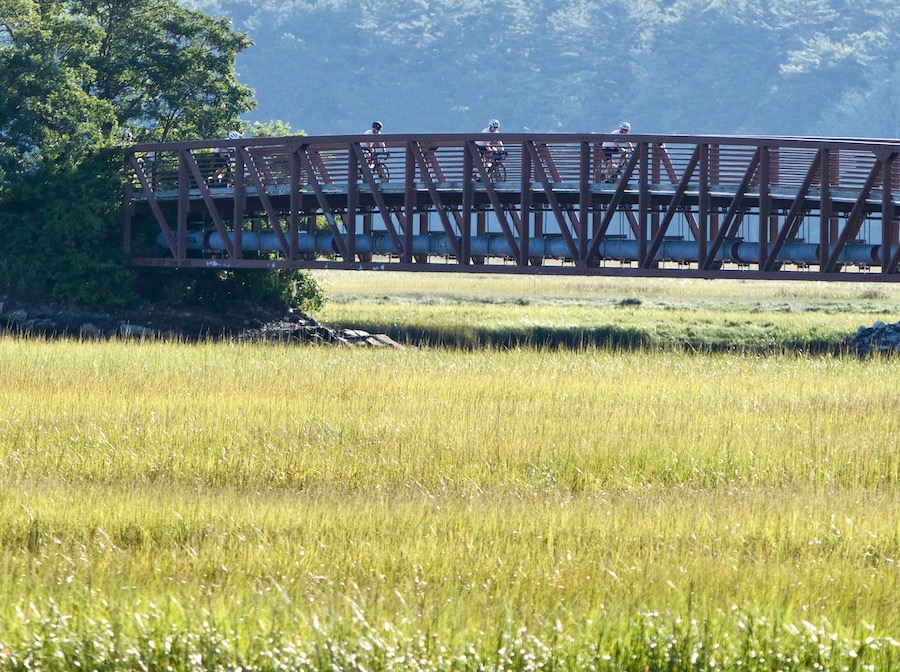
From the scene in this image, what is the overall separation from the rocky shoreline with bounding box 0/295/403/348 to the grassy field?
17908 mm

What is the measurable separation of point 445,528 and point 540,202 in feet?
112

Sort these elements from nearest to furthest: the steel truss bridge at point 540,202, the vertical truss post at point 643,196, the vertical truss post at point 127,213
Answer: the steel truss bridge at point 540,202
the vertical truss post at point 643,196
the vertical truss post at point 127,213

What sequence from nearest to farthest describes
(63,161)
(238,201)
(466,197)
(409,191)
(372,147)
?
(466,197) → (409,191) → (372,147) → (238,201) → (63,161)

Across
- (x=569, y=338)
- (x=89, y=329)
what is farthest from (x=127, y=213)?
(x=569, y=338)

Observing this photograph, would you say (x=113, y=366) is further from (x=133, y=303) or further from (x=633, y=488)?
(x=133, y=303)

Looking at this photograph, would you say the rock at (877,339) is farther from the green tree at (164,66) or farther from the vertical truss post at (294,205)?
the green tree at (164,66)

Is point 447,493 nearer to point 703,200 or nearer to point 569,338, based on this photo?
point 703,200

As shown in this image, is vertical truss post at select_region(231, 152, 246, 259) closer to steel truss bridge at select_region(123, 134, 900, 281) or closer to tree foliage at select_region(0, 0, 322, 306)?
steel truss bridge at select_region(123, 134, 900, 281)

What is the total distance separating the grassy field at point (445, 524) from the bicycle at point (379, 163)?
67.1 feet

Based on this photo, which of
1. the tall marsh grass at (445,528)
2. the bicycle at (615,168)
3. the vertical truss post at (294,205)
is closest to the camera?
the tall marsh grass at (445,528)

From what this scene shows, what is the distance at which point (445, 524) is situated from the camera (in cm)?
1245

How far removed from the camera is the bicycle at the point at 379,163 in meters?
44.1

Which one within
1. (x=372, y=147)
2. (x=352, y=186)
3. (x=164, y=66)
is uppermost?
(x=164, y=66)

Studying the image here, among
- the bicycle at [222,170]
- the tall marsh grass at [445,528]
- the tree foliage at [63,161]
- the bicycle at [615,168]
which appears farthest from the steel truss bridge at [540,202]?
the tall marsh grass at [445,528]
